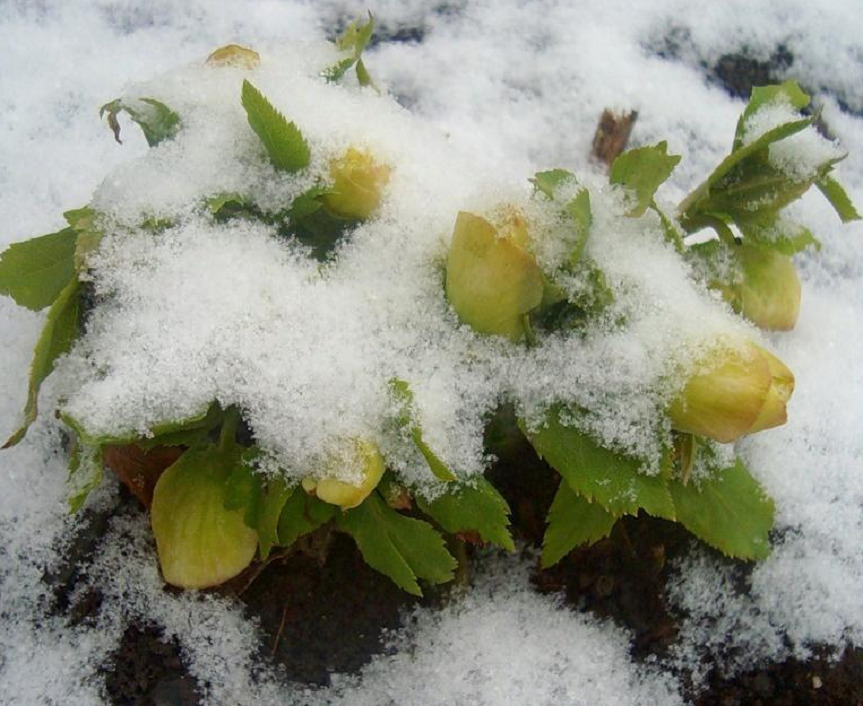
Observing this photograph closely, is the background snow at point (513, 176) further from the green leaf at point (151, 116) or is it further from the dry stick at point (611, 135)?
the green leaf at point (151, 116)

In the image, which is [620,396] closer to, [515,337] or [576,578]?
[515,337]

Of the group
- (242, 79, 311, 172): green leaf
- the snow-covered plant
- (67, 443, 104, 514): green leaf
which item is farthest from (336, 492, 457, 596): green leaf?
(242, 79, 311, 172): green leaf

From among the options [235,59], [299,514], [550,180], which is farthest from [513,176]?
[299,514]

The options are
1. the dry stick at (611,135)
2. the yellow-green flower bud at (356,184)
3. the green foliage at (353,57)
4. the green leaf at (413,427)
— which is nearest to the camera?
the green leaf at (413,427)

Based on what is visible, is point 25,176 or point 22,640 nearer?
point 22,640

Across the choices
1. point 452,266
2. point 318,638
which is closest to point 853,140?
point 452,266

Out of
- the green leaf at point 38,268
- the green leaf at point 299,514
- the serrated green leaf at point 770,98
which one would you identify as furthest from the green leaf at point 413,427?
the serrated green leaf at point 770,98

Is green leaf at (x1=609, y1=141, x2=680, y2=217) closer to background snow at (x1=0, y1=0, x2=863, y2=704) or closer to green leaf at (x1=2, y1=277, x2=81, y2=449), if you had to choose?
background snow at (x1=0, y1=0, x2=863, y2=704)
